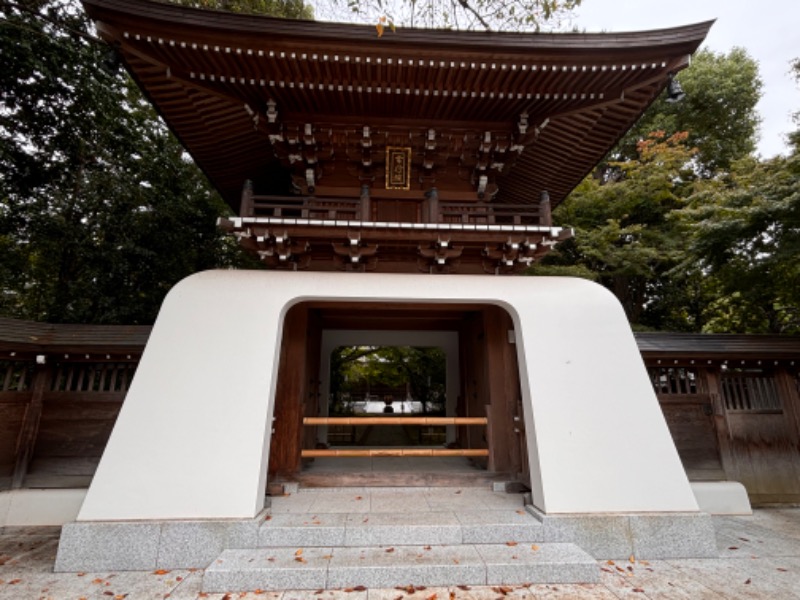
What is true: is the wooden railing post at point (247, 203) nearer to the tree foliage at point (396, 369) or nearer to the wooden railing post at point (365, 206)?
the wooden railing post at point (365, 206)

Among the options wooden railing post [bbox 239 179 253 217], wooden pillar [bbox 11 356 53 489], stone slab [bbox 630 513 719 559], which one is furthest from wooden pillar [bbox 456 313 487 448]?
wooden pillar [bbox 11 356 53 489]

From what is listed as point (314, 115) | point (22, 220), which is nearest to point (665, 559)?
point (314, 115)

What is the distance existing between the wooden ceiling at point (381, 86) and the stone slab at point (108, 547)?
444 cm

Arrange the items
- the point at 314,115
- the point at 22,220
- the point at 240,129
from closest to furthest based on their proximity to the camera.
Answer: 1. the point at 314,115
2. the point at 240,129
3. the point at 22,220

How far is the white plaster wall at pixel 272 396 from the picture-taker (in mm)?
3619

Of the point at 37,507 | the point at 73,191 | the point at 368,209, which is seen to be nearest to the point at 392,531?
the point at 368,209

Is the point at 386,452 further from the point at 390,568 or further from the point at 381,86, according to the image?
the point at 381,86

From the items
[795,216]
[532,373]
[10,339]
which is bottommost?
[532,373]

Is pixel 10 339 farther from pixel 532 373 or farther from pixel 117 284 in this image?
pixel 532 373

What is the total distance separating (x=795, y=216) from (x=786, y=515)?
13.8 ft

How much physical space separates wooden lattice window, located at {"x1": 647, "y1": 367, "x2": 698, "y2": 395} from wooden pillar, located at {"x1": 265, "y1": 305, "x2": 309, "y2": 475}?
17.3ft

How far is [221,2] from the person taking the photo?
8320 mm

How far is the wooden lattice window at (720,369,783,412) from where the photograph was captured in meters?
5.78

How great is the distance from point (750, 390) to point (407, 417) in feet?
17.8
